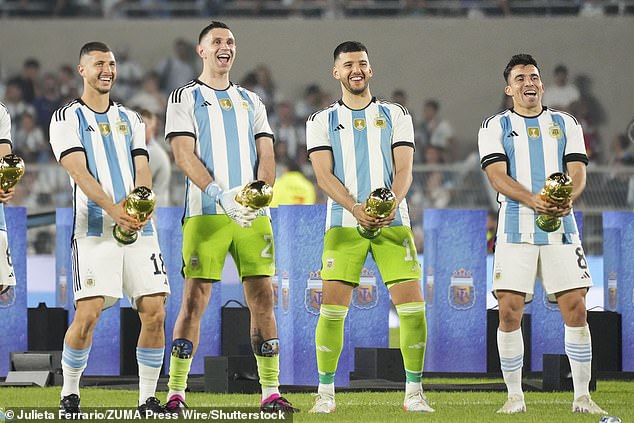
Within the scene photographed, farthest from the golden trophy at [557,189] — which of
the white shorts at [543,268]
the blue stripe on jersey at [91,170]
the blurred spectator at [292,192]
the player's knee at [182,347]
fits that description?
the blurred spectator at [292,192]

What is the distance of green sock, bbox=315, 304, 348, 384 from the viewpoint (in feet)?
24.8

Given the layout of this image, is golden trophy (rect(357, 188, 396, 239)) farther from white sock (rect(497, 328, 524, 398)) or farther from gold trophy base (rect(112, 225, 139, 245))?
gold trophy base (rect(112, 225, 139, 245))

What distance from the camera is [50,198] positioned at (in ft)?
54.7

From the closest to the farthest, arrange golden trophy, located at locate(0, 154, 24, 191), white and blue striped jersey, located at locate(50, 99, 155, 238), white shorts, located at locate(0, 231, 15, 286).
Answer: white and blue striped jersey, located at locate(50, 99, 155, 238) < golden trophy, located at locate(0, 154, 24, 191) < white shorts, located at locate(0, 231, 15, 286)

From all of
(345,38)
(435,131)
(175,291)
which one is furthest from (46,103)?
(175,291)

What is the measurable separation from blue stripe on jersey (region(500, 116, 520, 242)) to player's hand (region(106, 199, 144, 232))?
2241 millimetres

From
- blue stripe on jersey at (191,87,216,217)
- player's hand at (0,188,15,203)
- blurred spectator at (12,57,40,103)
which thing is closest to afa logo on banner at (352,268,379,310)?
blue stripe on jersey at (191,87,216,217)

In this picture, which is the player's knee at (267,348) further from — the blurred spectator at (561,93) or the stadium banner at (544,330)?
the blurred spectator at (561,93)

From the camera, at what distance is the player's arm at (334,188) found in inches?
290

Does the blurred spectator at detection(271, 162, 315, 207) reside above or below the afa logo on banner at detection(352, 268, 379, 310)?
above

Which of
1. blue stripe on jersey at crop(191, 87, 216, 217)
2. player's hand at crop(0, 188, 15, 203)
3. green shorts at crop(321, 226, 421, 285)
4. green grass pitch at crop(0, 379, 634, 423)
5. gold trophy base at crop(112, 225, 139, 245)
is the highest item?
blue stripe on jersey at crop(191, 87, 216, 217)

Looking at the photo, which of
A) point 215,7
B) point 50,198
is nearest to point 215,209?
point 50,198

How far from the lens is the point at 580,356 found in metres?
7.61

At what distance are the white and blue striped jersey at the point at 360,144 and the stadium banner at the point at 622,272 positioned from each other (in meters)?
3.18
